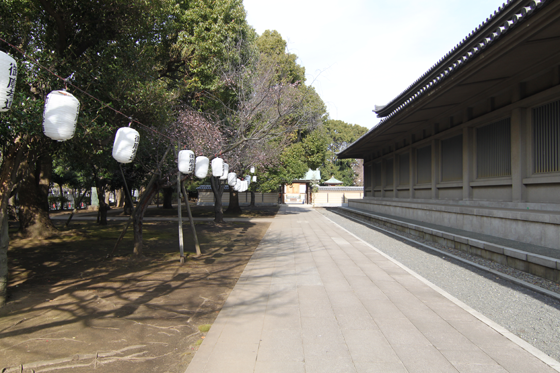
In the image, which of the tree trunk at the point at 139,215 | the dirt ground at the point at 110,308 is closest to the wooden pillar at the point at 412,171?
the dirt ground at the point at 110,308

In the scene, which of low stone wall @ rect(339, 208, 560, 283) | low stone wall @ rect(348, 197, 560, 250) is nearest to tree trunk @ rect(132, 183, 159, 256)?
low stone wall @ rect(339, 208, 560, 283)

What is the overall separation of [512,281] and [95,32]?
37.1 ft

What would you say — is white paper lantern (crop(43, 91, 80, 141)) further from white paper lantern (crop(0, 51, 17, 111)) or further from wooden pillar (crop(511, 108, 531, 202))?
wooden pillar (crop(511, 108, 531, 202))

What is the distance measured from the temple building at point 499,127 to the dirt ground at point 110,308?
5.96 meters

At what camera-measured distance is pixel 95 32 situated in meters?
8.68

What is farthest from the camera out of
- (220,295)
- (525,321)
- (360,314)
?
(220,295)

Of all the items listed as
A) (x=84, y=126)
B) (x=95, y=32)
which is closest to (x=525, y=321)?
(x=84, y=126)

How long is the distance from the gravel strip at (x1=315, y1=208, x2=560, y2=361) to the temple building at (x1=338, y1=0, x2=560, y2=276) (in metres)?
0.80

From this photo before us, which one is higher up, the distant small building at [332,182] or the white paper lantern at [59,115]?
the distant small building at [332,182]

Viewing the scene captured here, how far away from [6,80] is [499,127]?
36.7 ft

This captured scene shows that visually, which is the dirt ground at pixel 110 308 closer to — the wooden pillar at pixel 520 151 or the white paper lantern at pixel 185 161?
the white paper lantern at pixel 185 161

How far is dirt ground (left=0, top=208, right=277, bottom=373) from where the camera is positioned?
11.4ft

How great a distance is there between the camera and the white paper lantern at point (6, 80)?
4.05 metres

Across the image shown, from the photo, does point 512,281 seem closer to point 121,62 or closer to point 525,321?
point 525,321
